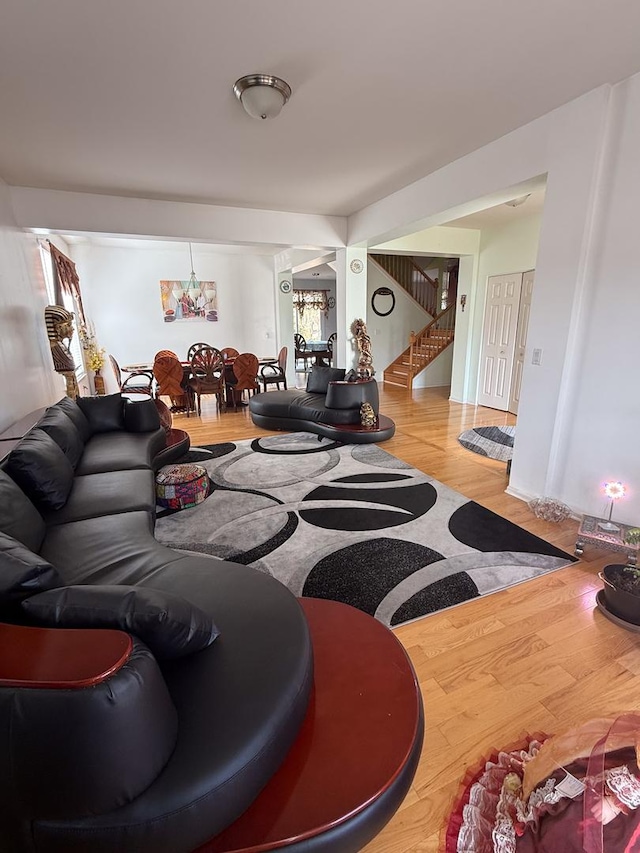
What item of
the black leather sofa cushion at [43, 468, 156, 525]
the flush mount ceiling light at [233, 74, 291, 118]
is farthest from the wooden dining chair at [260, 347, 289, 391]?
the flush mount ceiling light at [233, 74, 291, 118]

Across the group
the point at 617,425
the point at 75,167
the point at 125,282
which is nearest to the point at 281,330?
the point at 125,282

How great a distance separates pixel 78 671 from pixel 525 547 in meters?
2.62

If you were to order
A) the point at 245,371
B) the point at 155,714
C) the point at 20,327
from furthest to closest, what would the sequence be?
the point at 245,371
the point at 20,327
the point at 155,714

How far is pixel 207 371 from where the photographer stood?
6105mm

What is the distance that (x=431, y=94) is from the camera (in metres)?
2.66

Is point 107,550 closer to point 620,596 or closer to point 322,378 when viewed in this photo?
point 620,596

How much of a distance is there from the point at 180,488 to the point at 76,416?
1.18m

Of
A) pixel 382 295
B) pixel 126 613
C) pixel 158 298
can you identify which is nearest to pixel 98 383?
pixel 158 298

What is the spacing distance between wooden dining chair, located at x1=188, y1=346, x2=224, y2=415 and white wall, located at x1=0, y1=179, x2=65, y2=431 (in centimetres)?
180

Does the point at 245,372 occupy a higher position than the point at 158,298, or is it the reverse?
the point at 158,298

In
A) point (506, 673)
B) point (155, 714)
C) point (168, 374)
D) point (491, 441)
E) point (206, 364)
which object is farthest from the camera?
point (206, 364)

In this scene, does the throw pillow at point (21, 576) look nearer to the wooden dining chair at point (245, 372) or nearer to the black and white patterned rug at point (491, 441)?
the black and white patterned rug at point (491, 441)

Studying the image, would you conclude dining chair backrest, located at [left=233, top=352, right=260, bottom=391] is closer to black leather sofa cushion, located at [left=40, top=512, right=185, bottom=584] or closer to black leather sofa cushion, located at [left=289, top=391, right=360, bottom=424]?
black leather sofa cushion, located at [left=289, top=391, right=360, bottom=424]

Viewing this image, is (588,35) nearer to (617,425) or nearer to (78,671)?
(617,425)
